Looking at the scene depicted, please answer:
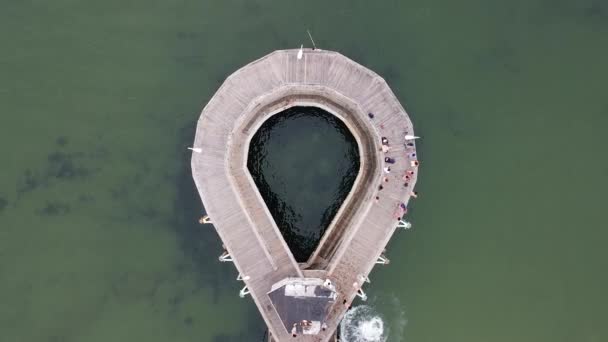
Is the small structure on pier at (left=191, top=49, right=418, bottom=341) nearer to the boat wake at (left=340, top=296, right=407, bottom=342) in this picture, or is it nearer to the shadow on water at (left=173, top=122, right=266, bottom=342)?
the shadow on water at (left=173, top=122, right=266, bottom=342)

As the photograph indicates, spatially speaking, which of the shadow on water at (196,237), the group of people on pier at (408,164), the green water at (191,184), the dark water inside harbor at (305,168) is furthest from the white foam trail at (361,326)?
the shadow on water at (196,237)

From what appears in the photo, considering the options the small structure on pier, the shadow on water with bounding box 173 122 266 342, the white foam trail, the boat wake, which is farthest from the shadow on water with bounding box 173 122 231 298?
the boat wake

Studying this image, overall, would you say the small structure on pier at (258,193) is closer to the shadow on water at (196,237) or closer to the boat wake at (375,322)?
the shadow on water at (196,237)

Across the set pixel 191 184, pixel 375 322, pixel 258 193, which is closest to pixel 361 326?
pixel 375 322

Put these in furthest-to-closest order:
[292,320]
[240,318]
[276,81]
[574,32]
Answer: [574,32], [240,318], [276,81], [292,320]

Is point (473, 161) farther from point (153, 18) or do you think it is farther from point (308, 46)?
point (153, 18)

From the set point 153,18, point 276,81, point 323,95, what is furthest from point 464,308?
point 153,18

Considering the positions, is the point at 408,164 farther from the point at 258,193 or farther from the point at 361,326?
the point at 361,326
